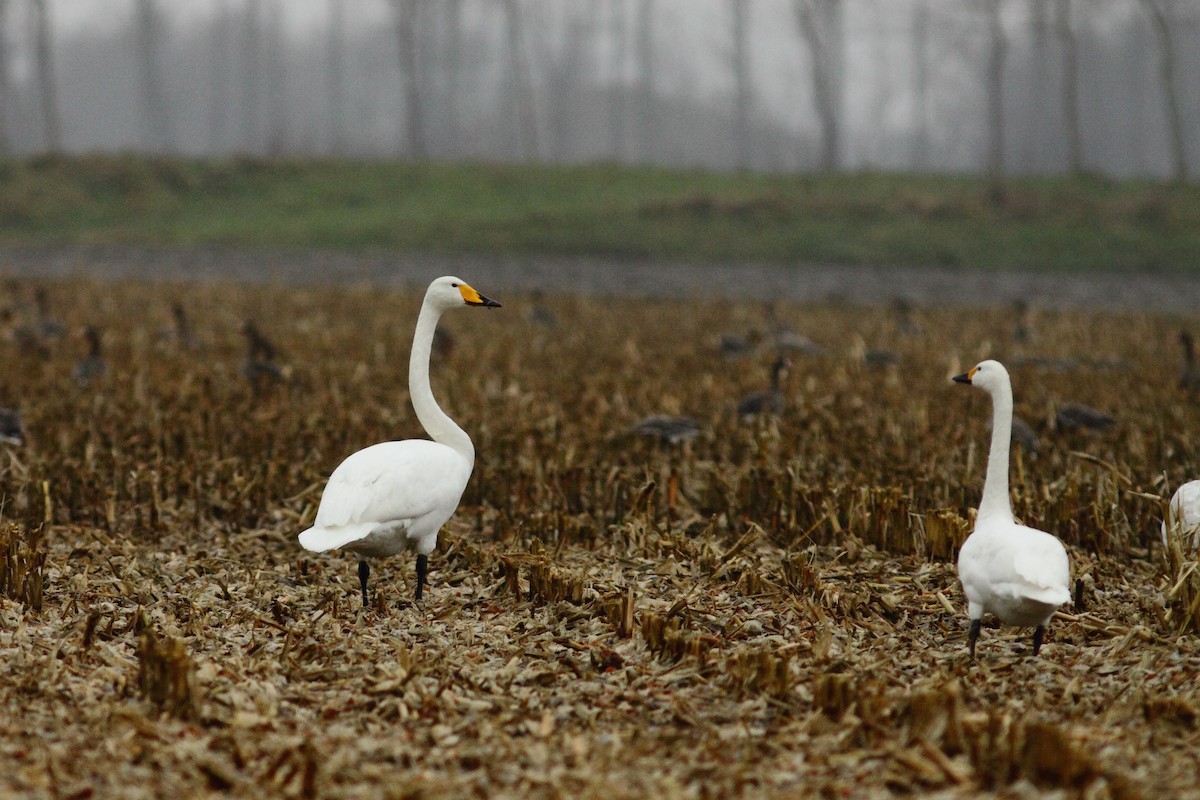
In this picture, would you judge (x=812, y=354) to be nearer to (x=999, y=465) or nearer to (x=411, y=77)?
(x=999, y=465)

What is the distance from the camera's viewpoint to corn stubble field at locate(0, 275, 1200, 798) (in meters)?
4.31

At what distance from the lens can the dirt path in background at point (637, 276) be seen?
2480cm

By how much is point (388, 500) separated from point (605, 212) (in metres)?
30.6

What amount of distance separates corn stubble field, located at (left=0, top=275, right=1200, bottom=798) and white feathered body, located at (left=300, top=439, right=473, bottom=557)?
15.3 inches

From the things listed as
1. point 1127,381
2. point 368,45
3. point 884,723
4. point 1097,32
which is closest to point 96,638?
point 884,723

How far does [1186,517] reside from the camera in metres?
6.48

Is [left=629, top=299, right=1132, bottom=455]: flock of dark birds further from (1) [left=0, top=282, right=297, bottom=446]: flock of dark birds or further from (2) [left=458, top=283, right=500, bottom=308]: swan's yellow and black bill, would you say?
(1) [left=0, top=282, right=297, bottom=446]: flock of dark birds

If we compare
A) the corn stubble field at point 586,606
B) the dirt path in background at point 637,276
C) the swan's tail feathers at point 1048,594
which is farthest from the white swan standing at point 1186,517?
the dirt path in background at point 637,276

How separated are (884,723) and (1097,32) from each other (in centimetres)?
9288

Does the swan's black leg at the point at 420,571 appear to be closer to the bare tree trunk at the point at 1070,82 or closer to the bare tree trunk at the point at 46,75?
the bare tree trunk at the point at 1070,82

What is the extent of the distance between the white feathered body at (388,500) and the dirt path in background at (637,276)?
17831 mm

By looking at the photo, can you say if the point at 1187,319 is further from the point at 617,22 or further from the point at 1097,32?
the point at 1097,32

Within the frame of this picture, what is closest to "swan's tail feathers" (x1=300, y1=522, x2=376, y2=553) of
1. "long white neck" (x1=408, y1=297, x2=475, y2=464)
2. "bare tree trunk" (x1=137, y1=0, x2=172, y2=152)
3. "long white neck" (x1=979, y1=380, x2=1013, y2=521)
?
"long white neck" (x1=408, y1=297, x2=475, y2=464)

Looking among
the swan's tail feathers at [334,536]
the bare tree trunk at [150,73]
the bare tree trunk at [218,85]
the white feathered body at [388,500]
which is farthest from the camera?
the bare tree trunk at [218,85]
